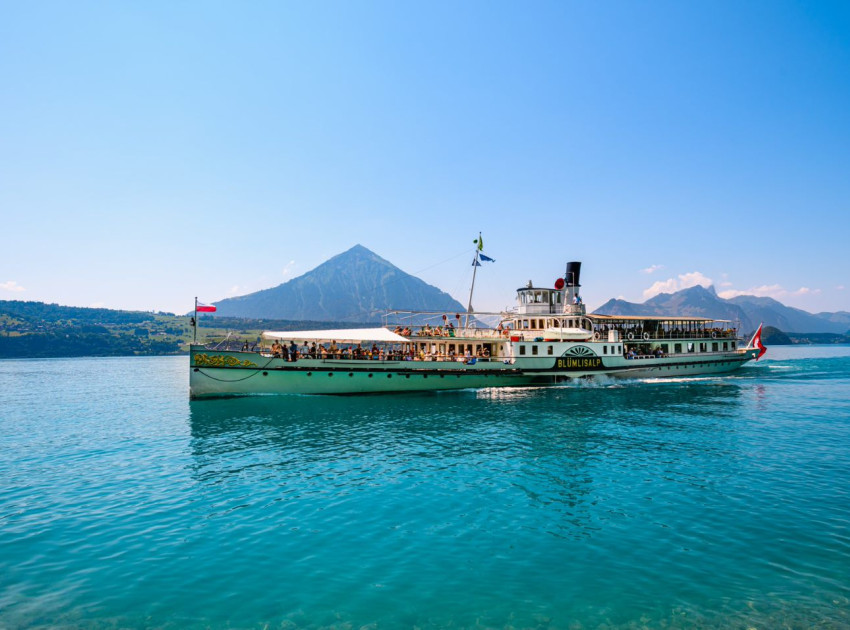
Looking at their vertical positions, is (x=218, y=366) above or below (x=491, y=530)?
above

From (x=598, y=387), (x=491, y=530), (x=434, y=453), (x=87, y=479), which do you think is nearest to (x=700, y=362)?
(x=598, y=387)

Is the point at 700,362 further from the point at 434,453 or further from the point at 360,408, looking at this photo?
the point at 434,453

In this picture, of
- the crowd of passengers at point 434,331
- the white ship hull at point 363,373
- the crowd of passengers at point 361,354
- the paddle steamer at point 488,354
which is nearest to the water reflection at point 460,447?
the white ship hull at point 363,373

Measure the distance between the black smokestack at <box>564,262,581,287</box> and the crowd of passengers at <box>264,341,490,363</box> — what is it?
16.5 meters

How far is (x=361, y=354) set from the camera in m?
42.5

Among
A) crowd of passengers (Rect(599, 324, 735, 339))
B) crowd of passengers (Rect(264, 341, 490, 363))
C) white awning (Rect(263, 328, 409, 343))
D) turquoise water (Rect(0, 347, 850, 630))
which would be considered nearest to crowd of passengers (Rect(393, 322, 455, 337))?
crowd of passengers (Rect(264, 341, 490, 363))

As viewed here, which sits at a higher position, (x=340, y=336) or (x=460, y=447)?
(x=340, y=336)

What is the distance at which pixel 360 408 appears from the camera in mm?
36094

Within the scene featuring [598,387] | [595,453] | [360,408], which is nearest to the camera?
[595,453]

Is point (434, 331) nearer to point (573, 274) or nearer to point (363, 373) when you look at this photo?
point (363, 373)

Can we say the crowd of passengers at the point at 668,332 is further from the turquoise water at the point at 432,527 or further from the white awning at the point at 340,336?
the turquoise water at the point at 432,527

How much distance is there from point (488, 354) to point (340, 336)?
15.8 meters

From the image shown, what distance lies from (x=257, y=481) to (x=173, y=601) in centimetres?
854

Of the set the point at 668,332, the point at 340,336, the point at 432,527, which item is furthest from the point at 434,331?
the point at 432,527
